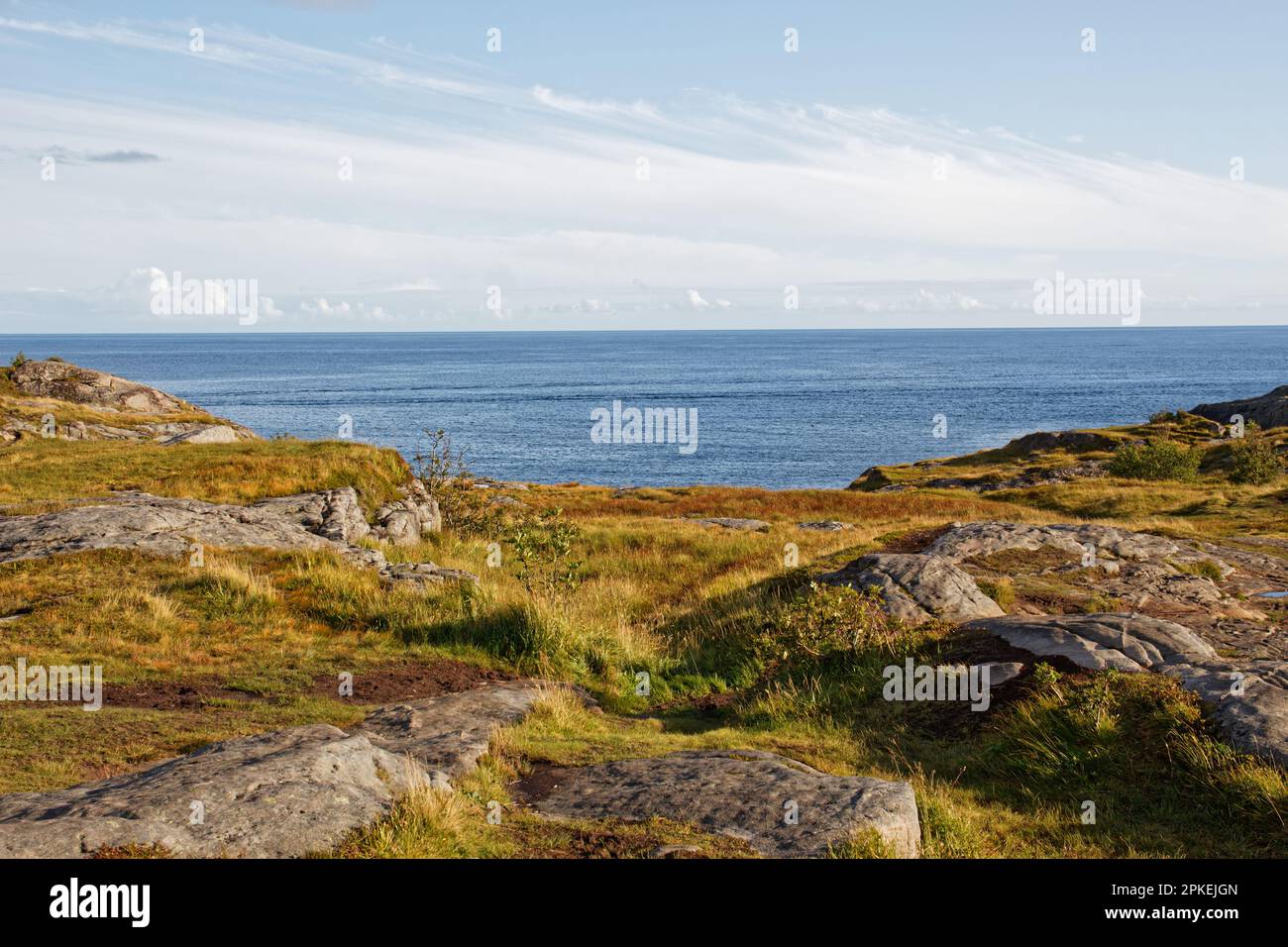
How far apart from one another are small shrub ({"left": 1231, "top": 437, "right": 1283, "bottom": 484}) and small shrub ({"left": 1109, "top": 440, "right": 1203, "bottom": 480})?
9.52 feet

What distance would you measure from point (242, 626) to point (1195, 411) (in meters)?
113

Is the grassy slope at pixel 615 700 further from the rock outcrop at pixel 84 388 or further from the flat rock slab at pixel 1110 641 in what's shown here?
the rock outcrop at pixel 84 388

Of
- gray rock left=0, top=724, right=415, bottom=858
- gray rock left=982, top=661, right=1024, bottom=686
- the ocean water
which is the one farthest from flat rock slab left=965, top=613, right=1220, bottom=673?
→ the ocean water

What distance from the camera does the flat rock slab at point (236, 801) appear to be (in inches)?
245

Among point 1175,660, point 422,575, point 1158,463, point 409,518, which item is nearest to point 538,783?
point 1175,660

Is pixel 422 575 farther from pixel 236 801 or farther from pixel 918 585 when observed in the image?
pixel 236 801

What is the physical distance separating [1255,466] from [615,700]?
51318mm

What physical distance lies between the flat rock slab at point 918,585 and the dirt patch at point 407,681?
6.38 m

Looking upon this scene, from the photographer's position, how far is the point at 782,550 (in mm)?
26812

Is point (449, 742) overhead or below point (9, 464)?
below

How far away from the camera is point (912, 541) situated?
2080cm

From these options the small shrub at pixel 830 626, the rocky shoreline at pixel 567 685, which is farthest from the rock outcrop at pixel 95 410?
the small shrub at pixel 830 626
